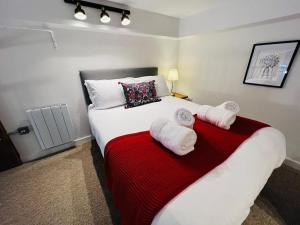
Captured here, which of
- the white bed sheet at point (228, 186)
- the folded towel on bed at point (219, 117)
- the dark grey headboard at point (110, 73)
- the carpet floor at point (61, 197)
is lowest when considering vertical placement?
the carpet floor at point (61, 197)

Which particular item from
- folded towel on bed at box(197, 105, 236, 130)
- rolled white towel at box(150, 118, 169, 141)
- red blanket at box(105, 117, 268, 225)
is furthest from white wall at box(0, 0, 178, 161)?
folded towel on bed at box(197, 105, 236, 130)

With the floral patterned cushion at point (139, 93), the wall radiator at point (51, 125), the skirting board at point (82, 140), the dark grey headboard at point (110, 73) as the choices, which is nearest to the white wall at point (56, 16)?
the dark grey headboard at point (110, 73)

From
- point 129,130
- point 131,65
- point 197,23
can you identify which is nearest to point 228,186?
point 129,130

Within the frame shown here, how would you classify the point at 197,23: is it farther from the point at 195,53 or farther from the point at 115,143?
the point at 115,143

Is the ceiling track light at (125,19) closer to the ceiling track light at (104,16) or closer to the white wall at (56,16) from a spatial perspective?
the white wall at (56,16)

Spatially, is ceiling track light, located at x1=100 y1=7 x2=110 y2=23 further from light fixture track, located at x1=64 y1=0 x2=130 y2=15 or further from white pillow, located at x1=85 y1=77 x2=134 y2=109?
white pillow, located at x1=85 y1=77 x2=134 y2=109

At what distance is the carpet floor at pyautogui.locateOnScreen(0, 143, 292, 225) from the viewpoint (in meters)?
1.19

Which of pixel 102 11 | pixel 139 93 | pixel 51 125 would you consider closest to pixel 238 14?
pixel 139 93

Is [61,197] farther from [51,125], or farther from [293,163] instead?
[293,163]

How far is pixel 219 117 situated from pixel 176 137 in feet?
2.03

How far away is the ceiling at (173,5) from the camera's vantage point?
189cm

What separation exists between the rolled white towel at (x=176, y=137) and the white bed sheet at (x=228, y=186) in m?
0.21

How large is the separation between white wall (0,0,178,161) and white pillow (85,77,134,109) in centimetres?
29

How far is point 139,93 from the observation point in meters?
2.01
